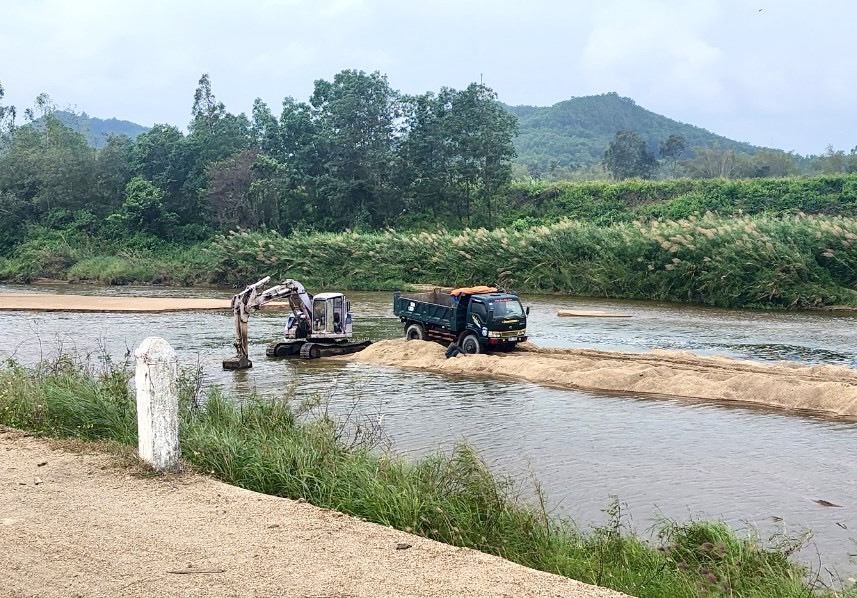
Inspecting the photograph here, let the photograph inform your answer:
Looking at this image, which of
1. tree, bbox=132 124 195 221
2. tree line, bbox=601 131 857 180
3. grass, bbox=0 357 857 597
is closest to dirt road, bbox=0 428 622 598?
grass, bbox=0 357 857 597

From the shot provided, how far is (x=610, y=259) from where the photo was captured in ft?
143

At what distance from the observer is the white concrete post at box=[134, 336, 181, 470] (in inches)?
353

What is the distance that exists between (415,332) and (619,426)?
413 inches

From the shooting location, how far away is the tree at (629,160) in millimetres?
85562

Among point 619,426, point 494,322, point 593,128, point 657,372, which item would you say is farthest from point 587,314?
point 593,128

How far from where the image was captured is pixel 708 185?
63.0 metres

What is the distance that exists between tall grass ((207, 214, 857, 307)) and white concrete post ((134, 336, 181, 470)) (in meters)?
33.1

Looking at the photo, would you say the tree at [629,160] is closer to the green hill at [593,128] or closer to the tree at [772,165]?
the tree at [772,165]

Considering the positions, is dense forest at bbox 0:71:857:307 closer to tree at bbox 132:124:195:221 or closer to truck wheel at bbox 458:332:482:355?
tree at bbox 132:124:195:221

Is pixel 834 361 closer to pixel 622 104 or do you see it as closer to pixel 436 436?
pixel 436 436

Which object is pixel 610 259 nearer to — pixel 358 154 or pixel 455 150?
pixel 455 150

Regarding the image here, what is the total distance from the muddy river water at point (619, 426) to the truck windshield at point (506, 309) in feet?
7.22

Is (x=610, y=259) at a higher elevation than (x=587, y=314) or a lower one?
higher

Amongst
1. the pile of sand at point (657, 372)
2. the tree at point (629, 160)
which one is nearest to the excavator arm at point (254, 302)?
the pile of sand at point (657, 372)
